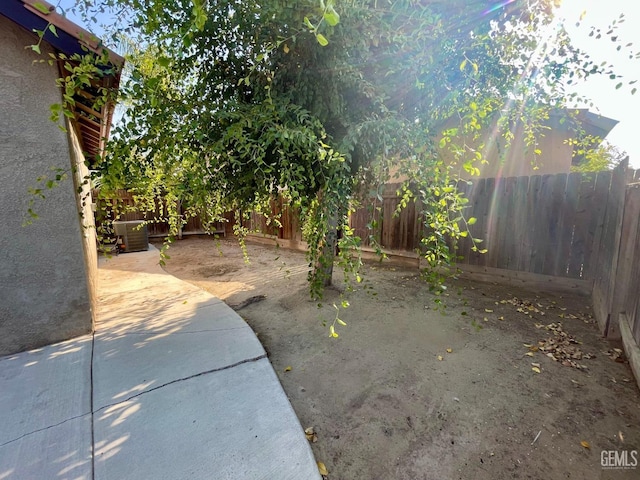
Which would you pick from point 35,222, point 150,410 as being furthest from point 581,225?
point 35,222

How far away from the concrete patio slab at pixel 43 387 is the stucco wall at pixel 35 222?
0.27 m

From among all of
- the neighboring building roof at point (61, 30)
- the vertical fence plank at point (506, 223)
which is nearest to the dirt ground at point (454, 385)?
the vertical fence plank at point (506, 223)

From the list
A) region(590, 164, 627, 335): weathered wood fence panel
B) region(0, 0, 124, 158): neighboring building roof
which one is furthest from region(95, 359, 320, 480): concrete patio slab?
region(590, 164, 627, 335): weathered wood fence panel

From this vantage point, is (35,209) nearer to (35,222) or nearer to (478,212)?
(35,222)

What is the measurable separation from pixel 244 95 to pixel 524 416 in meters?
3.49

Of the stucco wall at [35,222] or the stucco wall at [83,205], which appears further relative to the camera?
the stucco wall at [83,205]

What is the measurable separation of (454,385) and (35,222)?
3987 mm

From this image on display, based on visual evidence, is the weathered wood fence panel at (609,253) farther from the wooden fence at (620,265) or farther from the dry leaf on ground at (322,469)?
the dry leaf on ground at (322,469)

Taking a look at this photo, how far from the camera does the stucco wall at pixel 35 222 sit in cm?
253

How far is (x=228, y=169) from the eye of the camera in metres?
2.78

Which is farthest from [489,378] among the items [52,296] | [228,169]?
[52,296]

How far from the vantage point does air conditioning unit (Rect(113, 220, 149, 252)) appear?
27.1 feet

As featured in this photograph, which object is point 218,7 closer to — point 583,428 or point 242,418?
point 242,418

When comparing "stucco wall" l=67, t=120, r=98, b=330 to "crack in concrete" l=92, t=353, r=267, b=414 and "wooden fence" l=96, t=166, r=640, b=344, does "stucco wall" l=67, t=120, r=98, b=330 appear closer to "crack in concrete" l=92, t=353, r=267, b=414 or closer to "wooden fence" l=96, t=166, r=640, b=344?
"crack in concrete" l=92, t=353, r=267, b=414
